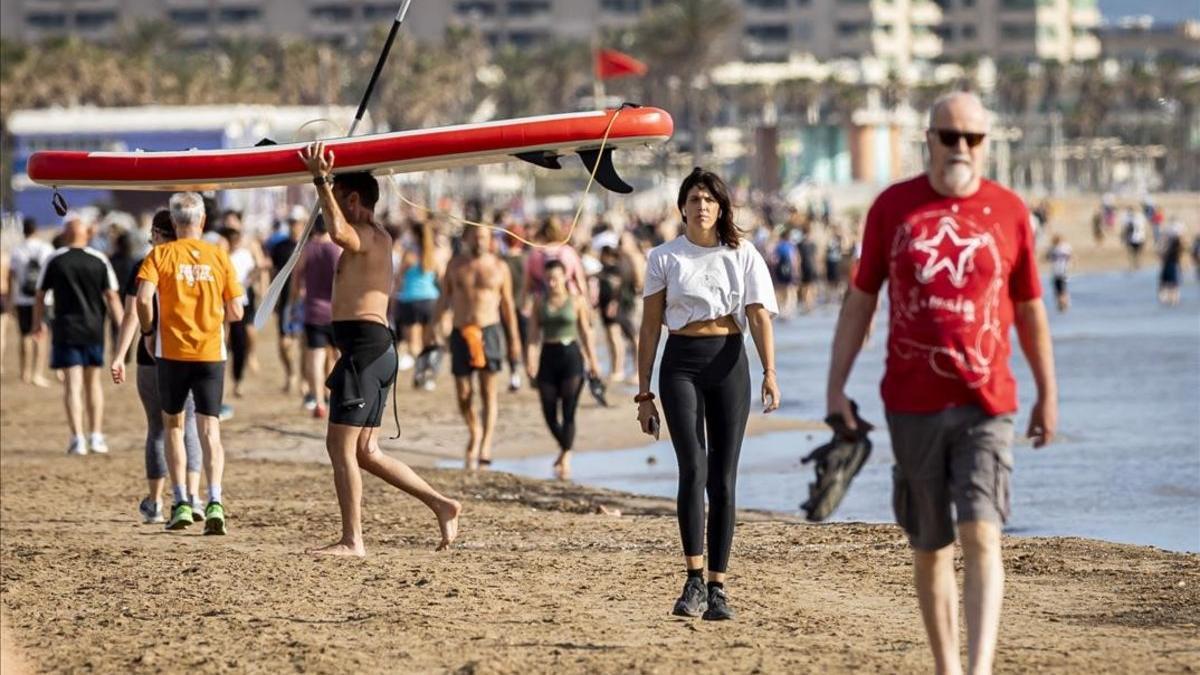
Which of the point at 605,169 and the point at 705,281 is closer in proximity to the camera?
the point at 705,281

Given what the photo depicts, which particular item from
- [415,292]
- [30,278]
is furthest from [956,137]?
[30,278]

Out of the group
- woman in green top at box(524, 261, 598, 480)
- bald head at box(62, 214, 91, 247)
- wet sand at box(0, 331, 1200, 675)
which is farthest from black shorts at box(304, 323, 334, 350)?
wet sand at box(0, 331, 1200, 675)

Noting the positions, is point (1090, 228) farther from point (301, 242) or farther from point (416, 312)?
point (301, 242)

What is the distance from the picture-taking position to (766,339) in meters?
7.62

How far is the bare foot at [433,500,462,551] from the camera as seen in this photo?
31.1 feet

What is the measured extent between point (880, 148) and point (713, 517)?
387 feet

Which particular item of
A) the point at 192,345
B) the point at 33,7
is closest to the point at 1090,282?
the point at 192,345

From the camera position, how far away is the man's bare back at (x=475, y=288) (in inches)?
526

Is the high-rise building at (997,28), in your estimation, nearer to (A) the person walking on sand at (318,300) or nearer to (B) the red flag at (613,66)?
(B) the red flag at (613,66)

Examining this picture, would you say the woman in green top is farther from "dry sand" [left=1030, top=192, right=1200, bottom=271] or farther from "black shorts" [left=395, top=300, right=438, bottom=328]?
"dry sand" [left=1030, top=192, right=1200, bottom=271]

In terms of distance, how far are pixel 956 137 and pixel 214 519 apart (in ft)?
18.1

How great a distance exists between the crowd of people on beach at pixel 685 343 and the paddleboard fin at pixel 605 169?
303mm

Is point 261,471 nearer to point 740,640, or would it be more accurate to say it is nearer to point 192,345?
point 192,345

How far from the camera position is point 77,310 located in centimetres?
1416
